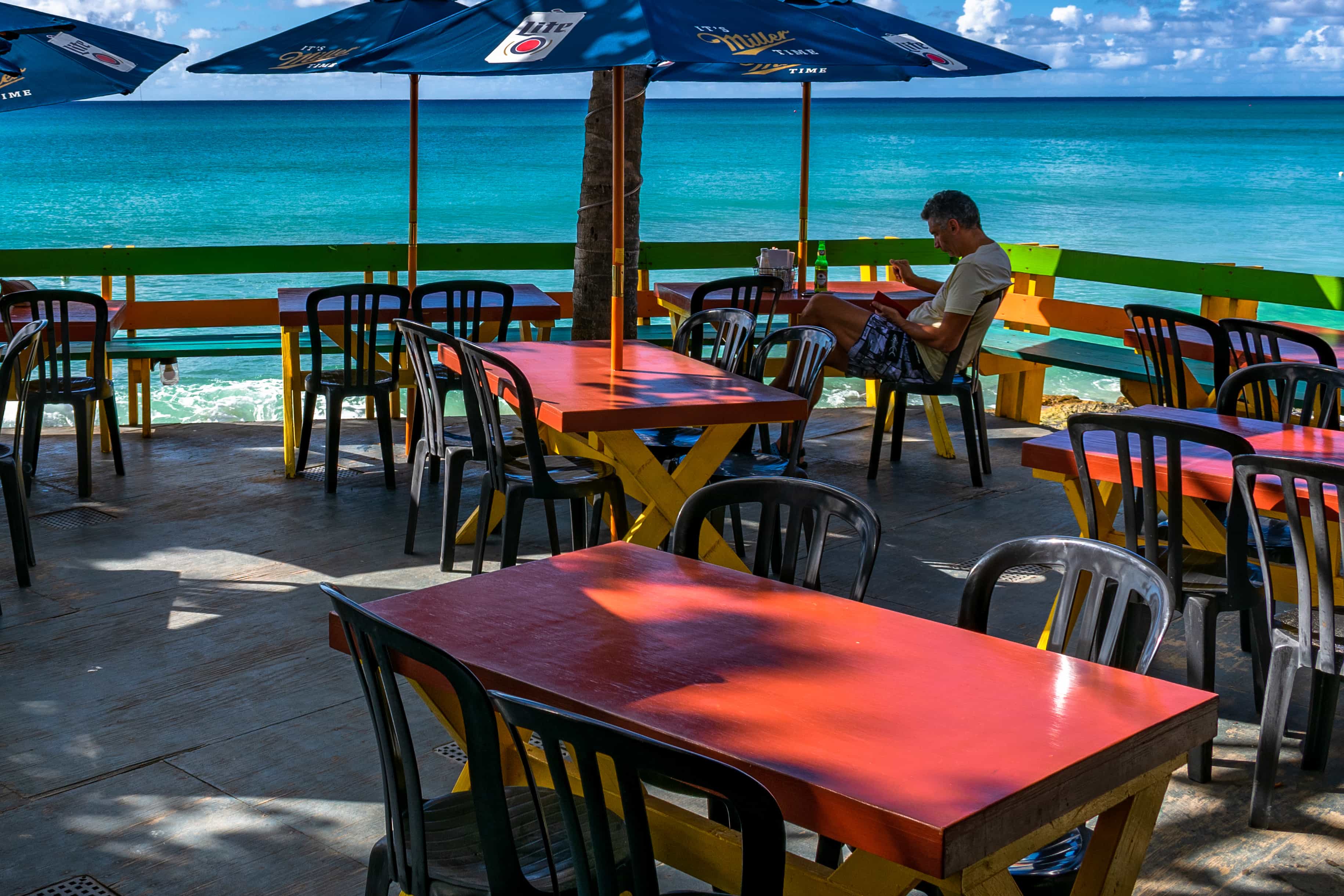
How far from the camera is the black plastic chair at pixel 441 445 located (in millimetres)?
5188

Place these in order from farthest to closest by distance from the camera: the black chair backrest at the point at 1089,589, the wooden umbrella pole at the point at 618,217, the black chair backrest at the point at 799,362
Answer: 1. the black chair backrest at the point at 799,362
2. the wooden umbrella pole at the point at 618,217
3. the black chair backrest at the point at 1089,589

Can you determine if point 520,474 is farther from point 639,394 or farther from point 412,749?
point 412,749

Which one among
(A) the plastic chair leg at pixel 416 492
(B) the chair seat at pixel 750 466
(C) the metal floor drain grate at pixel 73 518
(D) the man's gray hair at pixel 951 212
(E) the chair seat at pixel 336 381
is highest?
(D) the man's gray hair at pixel 951 212

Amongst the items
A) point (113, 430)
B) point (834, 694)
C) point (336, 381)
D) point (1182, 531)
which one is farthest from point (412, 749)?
point (113, 430)

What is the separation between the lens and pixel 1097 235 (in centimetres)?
3972

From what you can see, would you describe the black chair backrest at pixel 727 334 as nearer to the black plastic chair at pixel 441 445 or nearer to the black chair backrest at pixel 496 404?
the black plastic chair at pixel 441 445

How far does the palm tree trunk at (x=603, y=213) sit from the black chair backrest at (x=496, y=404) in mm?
1974

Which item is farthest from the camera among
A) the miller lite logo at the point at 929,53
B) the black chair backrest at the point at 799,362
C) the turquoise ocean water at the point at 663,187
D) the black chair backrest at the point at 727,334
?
the turquoise ocean water at the point at 663,187

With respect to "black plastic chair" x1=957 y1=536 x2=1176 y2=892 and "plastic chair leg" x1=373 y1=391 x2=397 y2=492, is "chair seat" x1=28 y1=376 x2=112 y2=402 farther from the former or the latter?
"black plastic chair" x1=957 y1=536 x2=1176 y2=892

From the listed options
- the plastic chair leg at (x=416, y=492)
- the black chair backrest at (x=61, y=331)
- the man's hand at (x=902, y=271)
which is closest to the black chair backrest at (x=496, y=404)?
the plastic chair leg at (x=416, y=492)

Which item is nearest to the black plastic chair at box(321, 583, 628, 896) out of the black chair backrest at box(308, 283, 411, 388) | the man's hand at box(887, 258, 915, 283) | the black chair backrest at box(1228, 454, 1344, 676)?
the black chair backrest at box(1228, 454, 1344, 676)

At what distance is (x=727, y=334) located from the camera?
6008 millimetres

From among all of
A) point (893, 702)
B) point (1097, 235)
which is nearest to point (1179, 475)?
point (893, 702)

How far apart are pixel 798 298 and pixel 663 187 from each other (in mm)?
48838
